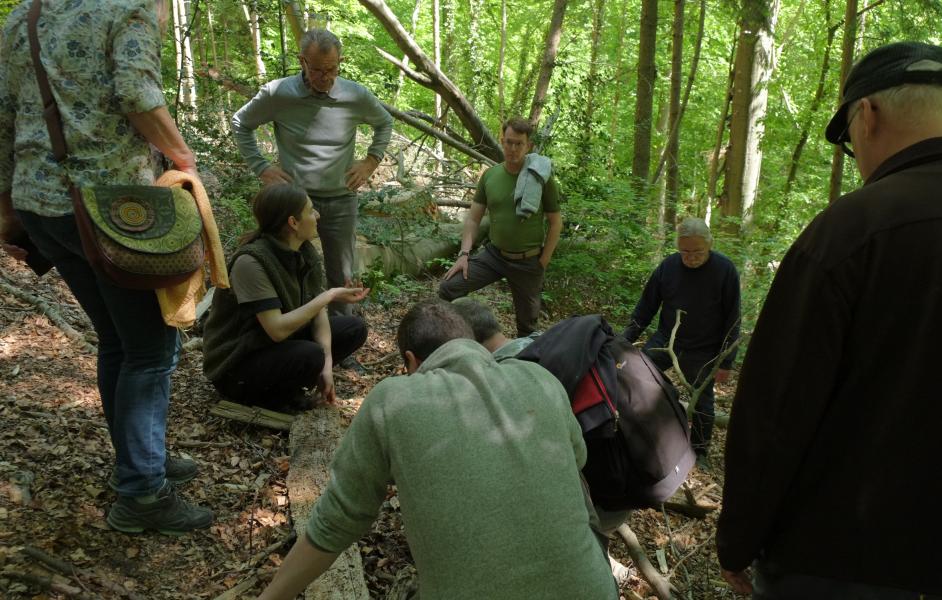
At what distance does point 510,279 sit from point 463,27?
1888cm

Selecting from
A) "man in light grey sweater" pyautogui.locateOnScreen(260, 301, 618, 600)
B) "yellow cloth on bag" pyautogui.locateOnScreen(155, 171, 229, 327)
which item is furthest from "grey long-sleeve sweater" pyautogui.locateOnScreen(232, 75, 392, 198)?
"man in light grey sweater" pyautogui.locateOnScreen(260, 301, 618, 600)

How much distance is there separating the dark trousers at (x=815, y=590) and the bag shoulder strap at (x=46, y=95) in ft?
8.82

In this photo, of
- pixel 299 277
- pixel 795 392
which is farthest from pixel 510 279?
pixel 795 392

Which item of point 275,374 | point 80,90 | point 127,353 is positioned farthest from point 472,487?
point 275,374

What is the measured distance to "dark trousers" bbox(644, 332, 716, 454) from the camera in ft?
15.7

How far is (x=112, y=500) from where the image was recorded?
2.94 metres

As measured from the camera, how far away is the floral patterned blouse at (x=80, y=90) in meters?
2.37

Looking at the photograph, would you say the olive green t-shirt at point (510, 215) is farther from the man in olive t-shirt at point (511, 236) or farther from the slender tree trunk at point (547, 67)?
the slender tree trunk at point (547, 67)

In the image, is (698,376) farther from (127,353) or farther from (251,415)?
(127,353)

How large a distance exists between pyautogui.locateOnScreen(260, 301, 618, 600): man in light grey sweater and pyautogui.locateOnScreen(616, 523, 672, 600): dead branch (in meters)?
1.33

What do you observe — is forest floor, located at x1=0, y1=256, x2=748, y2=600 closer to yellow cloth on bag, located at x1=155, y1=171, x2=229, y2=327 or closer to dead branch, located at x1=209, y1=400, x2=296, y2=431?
dead branch, located at x1=209, y1=400, x2=296, y2=431

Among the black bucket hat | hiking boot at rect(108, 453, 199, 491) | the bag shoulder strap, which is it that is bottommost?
hiking boot at rect(108, 453, 199, 491)

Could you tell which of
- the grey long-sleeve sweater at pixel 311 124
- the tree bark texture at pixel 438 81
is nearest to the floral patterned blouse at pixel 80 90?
the grey long-sleeve sweater at pixel 311 124

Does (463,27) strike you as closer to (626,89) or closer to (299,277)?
(626,89)
